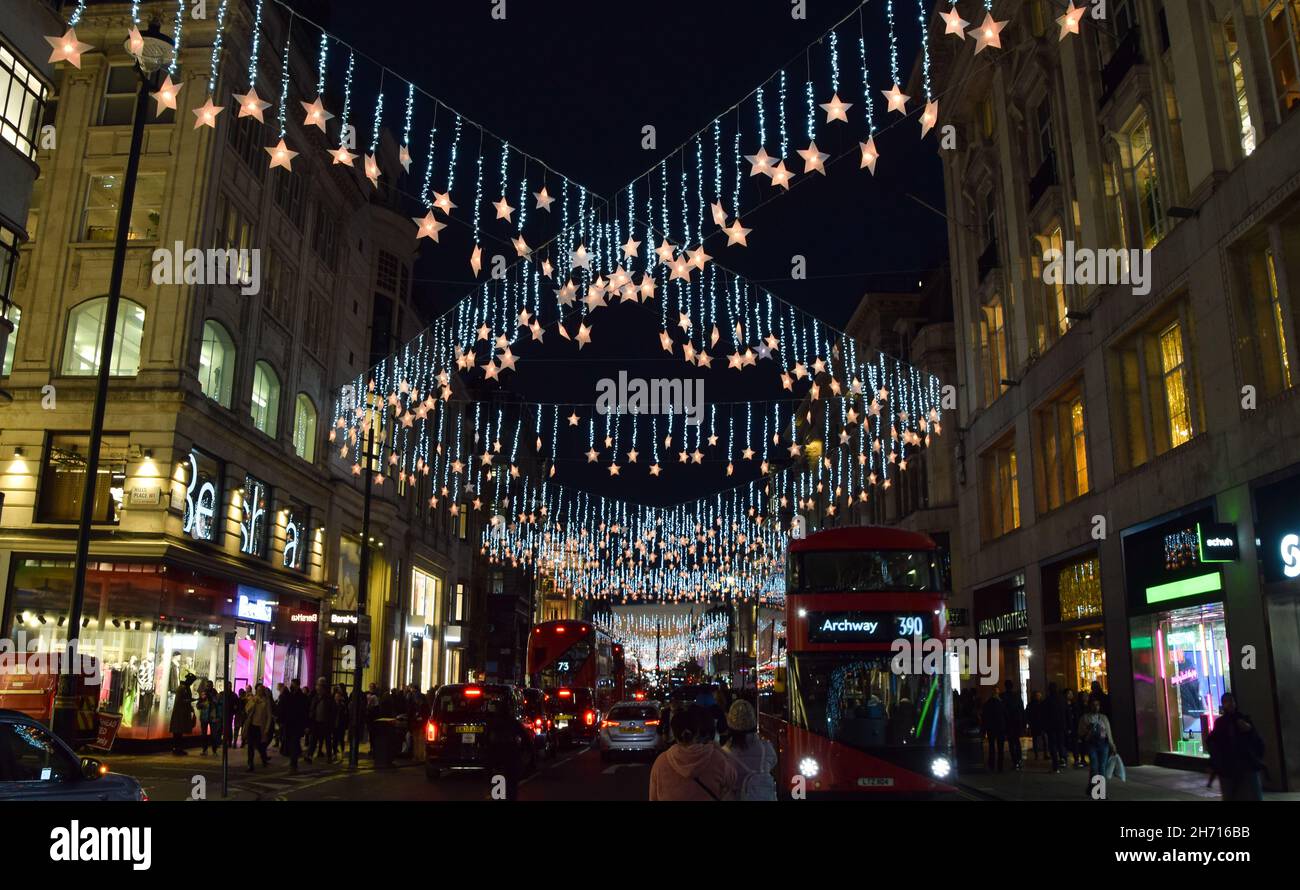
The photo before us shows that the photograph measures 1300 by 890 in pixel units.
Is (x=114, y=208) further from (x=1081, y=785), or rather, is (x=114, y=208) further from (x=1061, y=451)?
(x=1081, y=785)

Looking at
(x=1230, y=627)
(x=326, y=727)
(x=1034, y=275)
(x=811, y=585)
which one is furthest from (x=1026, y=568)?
(x=326, y=727)

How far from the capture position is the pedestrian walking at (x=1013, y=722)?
2208 cm

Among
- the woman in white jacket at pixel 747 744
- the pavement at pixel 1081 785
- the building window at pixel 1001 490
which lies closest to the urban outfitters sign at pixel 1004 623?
the building window at pixel 1001 490

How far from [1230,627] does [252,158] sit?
2925cm

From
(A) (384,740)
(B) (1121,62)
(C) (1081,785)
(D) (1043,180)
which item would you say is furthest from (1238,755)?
(D) (1043,180)

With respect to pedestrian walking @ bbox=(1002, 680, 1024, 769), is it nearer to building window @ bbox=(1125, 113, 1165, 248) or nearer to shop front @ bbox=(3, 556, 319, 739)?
building window @ bbox=(1125, 113, 1165, 248)

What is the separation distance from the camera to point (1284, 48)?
16.8m

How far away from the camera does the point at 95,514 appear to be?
25.4 m

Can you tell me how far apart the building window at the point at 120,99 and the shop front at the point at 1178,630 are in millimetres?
27903

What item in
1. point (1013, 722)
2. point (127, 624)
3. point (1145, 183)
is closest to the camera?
point (1013, 722)

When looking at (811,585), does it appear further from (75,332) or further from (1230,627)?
(75,332)

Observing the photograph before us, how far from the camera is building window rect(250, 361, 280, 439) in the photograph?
106ft
